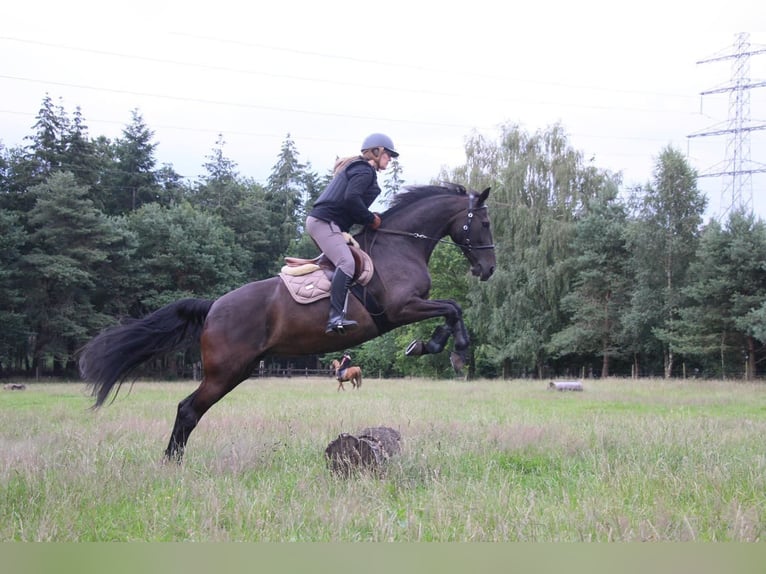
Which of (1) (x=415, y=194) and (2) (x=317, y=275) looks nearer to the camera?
(2) (x=317, y=275)

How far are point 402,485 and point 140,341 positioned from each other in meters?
4.01

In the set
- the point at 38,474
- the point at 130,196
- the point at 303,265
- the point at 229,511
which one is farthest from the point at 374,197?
the point at 130,196

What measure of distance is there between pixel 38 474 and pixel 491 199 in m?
35.0

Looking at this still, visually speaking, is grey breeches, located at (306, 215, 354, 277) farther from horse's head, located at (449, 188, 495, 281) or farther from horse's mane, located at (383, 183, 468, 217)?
horse's head, located at (449, 188, 495, 281)

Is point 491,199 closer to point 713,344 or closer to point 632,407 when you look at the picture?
point 713,344

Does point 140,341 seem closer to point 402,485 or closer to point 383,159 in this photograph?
point 383,159

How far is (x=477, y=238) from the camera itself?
834cm

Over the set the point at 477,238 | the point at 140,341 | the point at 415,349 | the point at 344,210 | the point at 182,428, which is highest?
the point at 344,210

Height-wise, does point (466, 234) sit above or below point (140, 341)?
above

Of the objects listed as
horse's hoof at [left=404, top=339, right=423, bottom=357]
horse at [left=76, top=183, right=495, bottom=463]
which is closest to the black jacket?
horse at [left=76, top=183, right=495, bottom=463]

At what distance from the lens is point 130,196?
56.4 metres

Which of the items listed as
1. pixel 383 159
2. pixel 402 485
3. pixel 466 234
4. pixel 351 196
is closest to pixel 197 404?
pixel 402 485

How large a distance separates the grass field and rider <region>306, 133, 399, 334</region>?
1914mm

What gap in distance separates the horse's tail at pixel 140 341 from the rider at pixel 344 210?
1.94 meters
